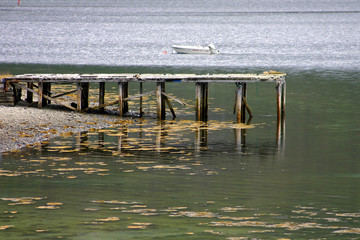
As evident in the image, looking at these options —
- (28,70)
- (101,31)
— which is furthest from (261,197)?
(101,31)

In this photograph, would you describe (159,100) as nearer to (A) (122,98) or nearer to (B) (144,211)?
(A) (122,98)

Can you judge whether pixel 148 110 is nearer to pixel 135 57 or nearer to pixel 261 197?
pixel 261 197

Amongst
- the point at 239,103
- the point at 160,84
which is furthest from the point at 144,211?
the point at 160,84

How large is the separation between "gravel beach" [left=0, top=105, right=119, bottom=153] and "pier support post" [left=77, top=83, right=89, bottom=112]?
58 cm

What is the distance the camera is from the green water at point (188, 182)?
15.2 meters

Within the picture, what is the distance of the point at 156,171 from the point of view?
21.0 meters

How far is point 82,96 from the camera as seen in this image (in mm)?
33625

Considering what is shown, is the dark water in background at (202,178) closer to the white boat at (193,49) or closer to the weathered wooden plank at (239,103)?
the weathered wooden plank at (239,103)

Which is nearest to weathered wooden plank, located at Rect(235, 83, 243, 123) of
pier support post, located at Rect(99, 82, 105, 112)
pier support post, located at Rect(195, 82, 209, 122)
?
pier support post, located at Rect(195, 82, 209, 122)

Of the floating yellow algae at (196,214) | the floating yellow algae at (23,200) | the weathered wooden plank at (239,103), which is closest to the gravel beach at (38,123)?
the weathered wooden plank at (239,103)

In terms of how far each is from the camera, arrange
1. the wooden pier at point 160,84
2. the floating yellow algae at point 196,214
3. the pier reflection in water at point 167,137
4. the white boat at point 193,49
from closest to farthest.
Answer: the floating yellow algae at point 196,214 → the pier reflection in water at point 167,137 → the wooden pier at point 160,84 → the white boat at point 193,49

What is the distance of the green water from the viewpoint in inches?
597

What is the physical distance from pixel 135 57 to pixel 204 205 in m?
70.4

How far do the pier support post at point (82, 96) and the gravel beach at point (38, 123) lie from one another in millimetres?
584
